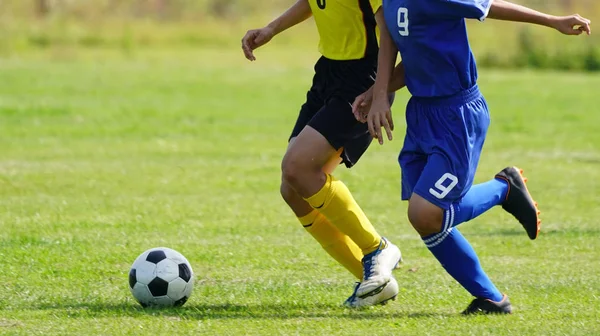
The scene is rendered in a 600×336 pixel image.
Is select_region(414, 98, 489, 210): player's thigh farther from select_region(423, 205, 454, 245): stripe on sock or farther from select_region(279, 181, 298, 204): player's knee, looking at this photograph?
select_region(279, 181, 298, 204): player's knee

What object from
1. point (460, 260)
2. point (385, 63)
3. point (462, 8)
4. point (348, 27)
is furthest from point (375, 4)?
point (460, 260)

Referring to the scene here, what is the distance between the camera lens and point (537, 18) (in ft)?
17.4

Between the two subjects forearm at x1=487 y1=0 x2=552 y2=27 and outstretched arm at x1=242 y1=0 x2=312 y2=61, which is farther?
outstretched arm at x1=242 y1=0 x2=312 y2=61

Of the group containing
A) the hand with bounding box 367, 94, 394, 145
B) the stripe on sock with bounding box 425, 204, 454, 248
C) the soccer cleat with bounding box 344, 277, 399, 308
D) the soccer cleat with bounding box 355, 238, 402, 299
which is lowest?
the soccer cleat with bounding box 344, 277, 399, 308

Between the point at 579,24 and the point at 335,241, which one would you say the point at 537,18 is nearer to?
the point at 579,24

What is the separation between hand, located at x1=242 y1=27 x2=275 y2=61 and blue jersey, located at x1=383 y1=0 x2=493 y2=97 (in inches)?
48.7

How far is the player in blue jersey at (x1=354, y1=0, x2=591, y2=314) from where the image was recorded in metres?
5.25

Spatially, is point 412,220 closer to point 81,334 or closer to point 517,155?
point 81,334

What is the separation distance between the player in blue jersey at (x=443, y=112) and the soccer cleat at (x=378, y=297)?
466mm

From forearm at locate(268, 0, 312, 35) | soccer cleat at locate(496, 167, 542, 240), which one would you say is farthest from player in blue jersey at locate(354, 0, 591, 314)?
forearm at locate(268, 0, 312, 35)

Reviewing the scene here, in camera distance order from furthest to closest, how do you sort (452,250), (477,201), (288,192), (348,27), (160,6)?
(160,6), (288,192), (348,27), (477,201), (452,250)

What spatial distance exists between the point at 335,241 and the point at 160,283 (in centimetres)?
106

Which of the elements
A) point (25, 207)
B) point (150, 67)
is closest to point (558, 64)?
point (150, 67)

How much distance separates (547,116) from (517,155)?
4910 mm
